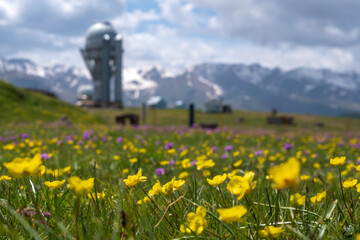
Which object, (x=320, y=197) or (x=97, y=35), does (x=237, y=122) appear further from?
(x=97, y=35)

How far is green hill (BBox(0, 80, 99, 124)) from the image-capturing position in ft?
60.1

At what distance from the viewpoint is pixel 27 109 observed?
20500 millimetres

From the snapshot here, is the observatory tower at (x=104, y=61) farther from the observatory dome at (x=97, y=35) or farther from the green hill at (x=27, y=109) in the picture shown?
the green hill at (x=27, y=109)

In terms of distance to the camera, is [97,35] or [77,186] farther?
[97,35]

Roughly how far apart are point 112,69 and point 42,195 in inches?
4696

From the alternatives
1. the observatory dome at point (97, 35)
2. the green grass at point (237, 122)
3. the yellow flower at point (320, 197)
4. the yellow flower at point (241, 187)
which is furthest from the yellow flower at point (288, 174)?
the observatory dome at point (97, 35)

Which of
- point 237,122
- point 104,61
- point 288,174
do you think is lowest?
point 237,122

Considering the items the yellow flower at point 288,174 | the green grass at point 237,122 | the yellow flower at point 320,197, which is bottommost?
the green grass at point 237,122

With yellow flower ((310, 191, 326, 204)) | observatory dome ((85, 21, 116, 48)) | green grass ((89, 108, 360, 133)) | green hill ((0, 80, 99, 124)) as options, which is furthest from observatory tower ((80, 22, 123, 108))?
yellow flower ((310, 191, 326, 204))

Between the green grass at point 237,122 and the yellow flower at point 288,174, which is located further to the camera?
the green grass at point 237,122

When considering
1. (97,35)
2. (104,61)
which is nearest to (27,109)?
(104,61)

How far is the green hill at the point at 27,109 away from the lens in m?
18.3

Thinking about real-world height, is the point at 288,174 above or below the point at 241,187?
above

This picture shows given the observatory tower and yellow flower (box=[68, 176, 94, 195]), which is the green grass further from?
the observatory tower
